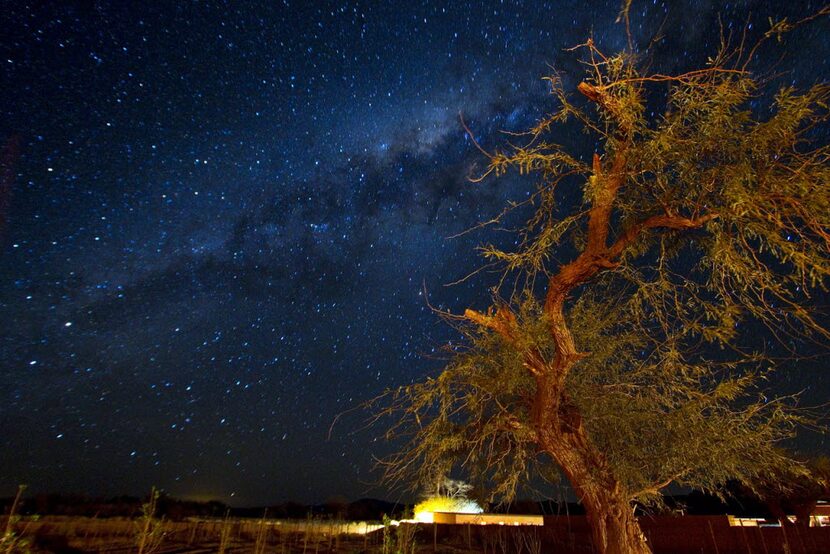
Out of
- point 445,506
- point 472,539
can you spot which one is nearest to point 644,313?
point 472,539

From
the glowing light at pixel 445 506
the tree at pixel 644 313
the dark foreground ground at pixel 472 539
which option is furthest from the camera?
the glowing light at pixel 445 506

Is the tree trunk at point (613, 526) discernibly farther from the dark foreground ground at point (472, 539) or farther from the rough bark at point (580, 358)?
the dark foreground ground at point (472, 539)

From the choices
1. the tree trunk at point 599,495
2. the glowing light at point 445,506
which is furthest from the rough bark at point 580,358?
the glowing light at point 445,506

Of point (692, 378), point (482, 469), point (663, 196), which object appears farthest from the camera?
point (482, 469)

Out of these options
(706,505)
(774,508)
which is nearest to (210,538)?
(774,508)

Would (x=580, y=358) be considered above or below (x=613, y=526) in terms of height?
above

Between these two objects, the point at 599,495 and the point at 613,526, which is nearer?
the point at 613,526

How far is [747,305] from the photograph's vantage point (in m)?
5.62

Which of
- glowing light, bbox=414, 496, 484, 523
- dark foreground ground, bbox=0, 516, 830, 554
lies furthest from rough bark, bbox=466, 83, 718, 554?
glowing light, bbox=414, 496, 484, 523

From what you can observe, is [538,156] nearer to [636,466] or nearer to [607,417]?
[607,417]

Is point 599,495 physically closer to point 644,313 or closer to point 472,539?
point 644,313

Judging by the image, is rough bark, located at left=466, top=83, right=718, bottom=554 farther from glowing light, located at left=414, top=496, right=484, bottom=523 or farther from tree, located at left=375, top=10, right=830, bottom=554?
glowing light, located at left=414, top=496, right=484, bottom=523

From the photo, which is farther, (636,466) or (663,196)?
(636,466)

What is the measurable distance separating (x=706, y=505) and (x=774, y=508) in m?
25.4
